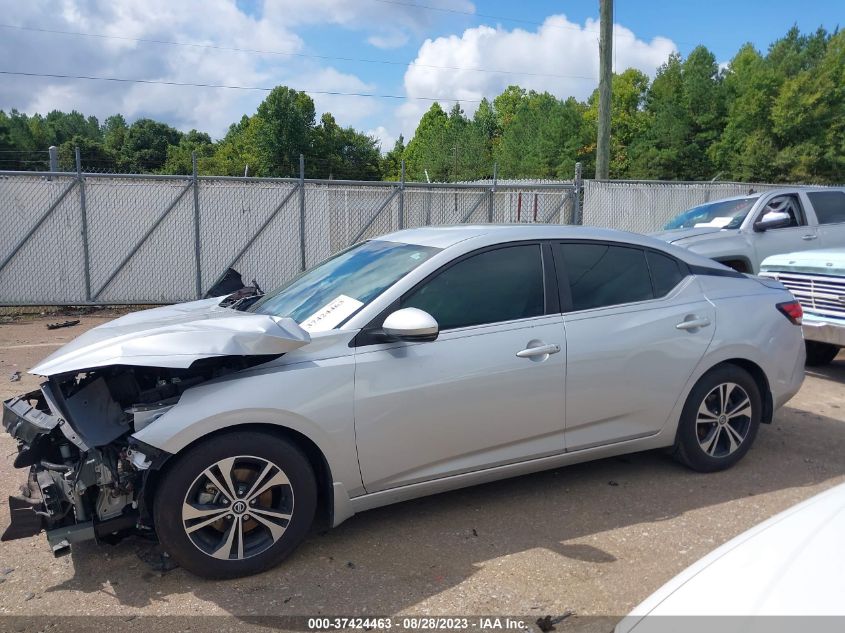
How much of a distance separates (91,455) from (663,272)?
346 cm

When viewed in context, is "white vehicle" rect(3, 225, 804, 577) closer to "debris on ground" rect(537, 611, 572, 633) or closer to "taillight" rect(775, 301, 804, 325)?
"taillight" rect(775, 301, 804, 325)

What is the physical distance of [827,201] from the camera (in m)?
9.23

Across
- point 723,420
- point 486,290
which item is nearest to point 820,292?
point 723,420

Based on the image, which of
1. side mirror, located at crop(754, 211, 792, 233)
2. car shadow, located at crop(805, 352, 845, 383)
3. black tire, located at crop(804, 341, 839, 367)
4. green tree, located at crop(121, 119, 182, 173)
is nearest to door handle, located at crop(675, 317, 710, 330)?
car shadow, located at crop(805, 352, 845, 383)

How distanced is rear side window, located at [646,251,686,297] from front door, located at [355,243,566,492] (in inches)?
33.6

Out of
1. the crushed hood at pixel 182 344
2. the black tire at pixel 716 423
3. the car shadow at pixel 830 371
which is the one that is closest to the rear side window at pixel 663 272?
the black tire at pixel 716 423

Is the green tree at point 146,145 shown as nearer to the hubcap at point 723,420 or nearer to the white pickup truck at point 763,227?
the white pickup truck at point 763,227

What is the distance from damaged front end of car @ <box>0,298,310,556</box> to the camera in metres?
3.06

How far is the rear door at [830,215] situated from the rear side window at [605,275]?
20.1ft

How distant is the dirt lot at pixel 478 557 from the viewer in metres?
3.02

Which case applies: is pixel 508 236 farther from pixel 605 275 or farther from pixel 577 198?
pixel 577 198

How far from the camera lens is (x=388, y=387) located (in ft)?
11.1

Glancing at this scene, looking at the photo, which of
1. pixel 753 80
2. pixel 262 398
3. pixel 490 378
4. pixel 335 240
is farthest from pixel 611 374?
pixel 753 80

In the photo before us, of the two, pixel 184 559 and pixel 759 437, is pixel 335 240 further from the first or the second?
pixel 184 559
